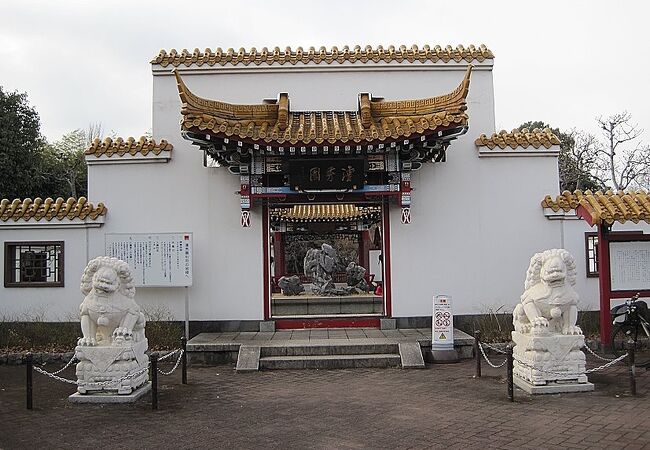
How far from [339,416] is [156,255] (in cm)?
516

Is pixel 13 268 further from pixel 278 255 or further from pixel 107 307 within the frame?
pixel 278 255

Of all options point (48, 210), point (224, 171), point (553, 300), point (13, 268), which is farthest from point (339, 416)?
point (13, 268)

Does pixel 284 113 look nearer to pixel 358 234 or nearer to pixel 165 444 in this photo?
pixel 165 444

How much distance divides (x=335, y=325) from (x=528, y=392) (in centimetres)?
434

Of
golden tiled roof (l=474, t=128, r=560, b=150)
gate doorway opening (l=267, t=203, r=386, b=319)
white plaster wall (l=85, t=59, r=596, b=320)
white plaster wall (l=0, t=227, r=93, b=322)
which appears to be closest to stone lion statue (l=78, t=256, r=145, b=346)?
white plaster wall (l=85, t=59, r=596, b=320)

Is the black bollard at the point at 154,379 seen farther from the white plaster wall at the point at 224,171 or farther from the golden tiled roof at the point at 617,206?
the golden tiled roof at the point at 617,206

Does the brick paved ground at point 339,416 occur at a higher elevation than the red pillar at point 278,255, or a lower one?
lower

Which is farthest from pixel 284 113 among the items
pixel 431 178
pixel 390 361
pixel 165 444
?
pixel 165 444

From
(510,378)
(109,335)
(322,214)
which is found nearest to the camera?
(510,378)

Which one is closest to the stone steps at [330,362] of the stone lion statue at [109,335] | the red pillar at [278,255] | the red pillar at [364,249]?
the stone lion statue at [109,335]

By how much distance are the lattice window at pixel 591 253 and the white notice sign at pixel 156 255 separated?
23.0 ft

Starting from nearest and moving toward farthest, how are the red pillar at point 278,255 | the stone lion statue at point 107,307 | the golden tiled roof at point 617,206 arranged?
the stone lion statue at point 107,307, the golden tiled roof at point 617,206, the red pillar at point 278,255

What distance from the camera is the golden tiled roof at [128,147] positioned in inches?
417

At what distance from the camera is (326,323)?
35.2 ft
